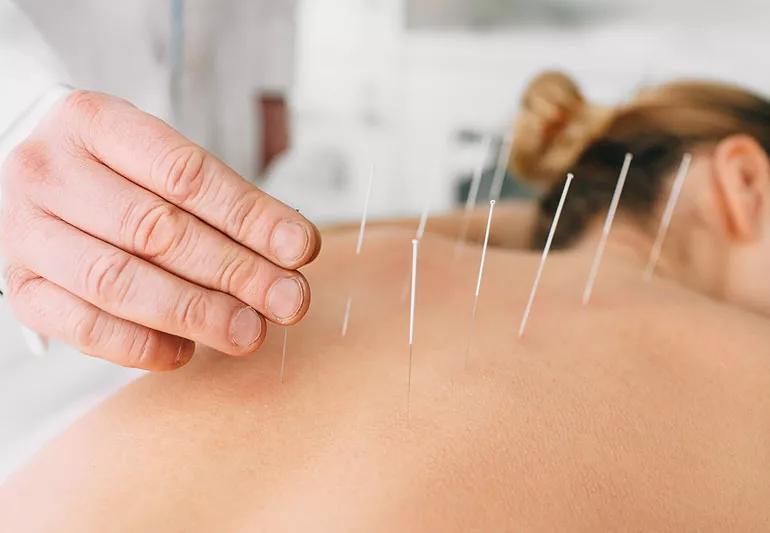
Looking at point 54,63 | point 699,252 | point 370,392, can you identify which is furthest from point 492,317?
point 54,63

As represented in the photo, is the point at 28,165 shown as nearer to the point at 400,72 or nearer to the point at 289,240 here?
the point at 289,240

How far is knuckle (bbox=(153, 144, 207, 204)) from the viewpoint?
2.08ft

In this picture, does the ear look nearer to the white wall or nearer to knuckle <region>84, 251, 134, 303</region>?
the white wall

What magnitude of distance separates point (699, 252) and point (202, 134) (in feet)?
3.92

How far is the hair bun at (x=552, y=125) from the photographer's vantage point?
1.36 meters

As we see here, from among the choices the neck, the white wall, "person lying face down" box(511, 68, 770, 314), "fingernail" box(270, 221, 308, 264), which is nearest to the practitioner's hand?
"fingernail" box(270, 221, 308, 264)

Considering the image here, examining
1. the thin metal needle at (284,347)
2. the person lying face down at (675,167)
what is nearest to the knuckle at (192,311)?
the thin metal needle at (284,347)

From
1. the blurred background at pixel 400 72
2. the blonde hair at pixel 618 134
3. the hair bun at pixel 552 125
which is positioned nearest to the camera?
the blonde hair at pixel 618 134

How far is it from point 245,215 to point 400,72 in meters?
1.61

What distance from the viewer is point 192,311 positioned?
637mm

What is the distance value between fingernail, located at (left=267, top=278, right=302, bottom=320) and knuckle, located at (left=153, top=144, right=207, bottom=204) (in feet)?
0.33

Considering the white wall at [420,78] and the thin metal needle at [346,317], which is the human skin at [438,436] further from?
the white wall at [420,78]

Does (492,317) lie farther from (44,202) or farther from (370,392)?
(44,202)

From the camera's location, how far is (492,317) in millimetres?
836
